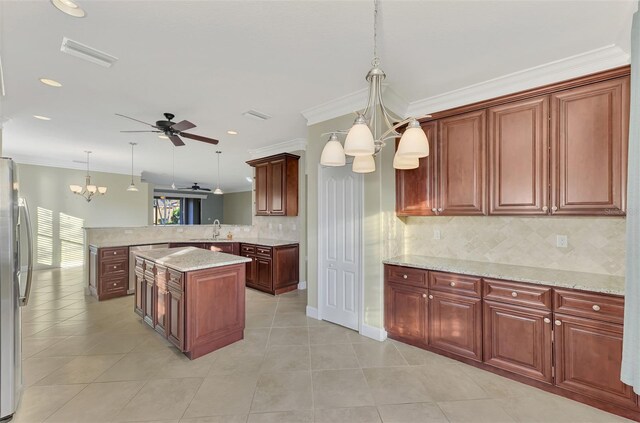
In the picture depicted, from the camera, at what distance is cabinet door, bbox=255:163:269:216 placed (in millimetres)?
5602

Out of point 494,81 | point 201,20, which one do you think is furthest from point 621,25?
point 201,20

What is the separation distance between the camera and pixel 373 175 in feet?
10.2

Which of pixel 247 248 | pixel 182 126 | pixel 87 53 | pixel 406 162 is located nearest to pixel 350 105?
pixel 406 162

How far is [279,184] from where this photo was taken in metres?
5.33

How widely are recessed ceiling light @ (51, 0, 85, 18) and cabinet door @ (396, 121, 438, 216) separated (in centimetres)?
313

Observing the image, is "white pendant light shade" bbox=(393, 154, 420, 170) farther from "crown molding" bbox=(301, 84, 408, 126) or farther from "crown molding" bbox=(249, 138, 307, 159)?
"crown molding" bbox=(249, 138, 307, 159)

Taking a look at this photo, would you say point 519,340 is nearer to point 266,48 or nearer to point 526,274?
point 526,274

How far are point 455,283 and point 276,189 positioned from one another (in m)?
3.75

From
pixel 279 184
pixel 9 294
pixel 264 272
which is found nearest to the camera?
pixel 9 294

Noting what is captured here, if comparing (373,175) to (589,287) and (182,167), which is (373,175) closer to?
(589,287)

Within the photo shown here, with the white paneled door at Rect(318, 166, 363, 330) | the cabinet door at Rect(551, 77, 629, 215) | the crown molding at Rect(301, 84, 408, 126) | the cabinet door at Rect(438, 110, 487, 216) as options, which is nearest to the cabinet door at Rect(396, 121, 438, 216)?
the cabinet door at Rect(438, 110, 487, 216)

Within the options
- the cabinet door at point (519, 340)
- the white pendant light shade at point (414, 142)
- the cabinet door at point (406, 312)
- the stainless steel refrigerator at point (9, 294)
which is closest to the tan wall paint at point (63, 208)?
the stainless steel refrigerator at point (9, 294)

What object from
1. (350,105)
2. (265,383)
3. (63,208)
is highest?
(350,105)

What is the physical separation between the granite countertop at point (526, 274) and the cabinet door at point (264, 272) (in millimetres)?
2556
